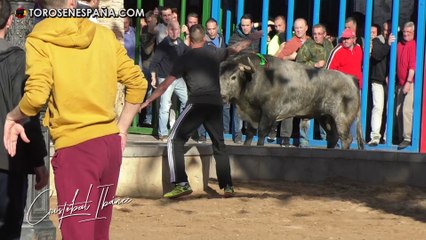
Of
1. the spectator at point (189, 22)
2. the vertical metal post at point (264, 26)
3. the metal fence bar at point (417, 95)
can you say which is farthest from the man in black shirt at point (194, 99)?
the metal fence bar at point (417, 95)

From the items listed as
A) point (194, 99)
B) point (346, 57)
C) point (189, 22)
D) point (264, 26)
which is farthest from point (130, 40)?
point (194, 99)

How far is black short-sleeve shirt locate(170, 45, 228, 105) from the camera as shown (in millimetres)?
12805

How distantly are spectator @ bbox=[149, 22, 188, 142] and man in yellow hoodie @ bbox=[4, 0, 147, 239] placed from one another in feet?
32.5

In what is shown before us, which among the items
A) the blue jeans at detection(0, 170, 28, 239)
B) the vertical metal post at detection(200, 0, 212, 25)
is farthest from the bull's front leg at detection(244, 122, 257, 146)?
the blue jeans at detection(0, 170, 28, 239)

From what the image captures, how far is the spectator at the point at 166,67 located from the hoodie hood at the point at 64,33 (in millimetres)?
10001

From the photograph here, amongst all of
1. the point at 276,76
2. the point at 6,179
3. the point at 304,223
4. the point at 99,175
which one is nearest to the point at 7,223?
the point at 6,179

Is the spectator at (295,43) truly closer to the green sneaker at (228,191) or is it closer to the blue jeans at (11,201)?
the green sneaker at (228,191)

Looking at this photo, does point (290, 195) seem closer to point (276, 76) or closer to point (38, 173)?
point (276, 76)

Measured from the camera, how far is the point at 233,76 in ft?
49.1

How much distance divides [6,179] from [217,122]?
6.16 metres

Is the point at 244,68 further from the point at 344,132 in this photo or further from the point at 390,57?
the point at 390,57

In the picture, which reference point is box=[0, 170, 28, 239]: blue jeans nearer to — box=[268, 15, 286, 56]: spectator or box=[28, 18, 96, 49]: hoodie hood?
box=[28, 18, 96, 49]: hoodie hood

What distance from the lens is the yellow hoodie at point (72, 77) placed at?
20.9 ft

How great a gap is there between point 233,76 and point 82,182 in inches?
336
